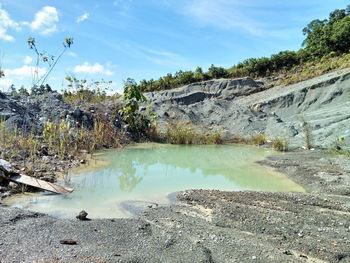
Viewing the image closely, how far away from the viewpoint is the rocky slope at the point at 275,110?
11.3 metres

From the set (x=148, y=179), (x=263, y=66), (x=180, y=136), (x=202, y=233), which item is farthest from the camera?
(x=263, y=66)

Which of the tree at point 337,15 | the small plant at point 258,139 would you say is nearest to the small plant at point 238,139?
the small plant at point 258,139

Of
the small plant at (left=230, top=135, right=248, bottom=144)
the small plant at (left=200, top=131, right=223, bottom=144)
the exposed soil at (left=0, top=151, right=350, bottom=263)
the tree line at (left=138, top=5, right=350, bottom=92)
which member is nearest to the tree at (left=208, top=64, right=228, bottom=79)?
the tree line at (left=138, top=5, right=350, bottom=92)

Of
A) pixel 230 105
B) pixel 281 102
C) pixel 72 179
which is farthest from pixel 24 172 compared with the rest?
pixel 281 102

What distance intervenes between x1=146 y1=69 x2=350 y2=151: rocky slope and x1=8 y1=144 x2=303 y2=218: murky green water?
2347 mm

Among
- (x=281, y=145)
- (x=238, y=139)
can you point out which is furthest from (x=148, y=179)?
(x=238, y=139)

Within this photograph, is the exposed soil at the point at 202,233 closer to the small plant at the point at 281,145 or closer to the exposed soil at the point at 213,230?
the exposed soil at the point at 213,230

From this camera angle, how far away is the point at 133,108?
11.6 metres

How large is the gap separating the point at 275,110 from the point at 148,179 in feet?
39.0

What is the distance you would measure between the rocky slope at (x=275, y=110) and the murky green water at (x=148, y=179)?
2.35 metres

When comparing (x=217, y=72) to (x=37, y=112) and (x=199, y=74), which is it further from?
(x=37, y=112)

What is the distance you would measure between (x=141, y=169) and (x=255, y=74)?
18.8m

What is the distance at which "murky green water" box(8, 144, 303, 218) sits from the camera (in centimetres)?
457

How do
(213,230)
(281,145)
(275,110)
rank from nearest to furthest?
(213,230) < (281,145) < (275,110)
